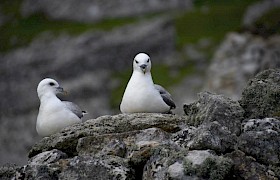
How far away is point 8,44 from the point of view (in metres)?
94.0

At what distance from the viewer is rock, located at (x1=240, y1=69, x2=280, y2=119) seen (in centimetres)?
1438

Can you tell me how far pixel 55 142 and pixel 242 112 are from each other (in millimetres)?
3566

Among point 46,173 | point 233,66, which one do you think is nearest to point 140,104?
point 46,173

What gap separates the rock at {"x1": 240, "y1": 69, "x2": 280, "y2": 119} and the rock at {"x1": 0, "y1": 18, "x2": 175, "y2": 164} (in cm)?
6532

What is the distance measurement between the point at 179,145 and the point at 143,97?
3169 mm

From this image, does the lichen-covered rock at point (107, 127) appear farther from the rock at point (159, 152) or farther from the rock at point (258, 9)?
the rock at point (258, 9)

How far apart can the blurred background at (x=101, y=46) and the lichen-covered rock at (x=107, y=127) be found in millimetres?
49044

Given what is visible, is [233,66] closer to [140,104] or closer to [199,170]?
[140,104]

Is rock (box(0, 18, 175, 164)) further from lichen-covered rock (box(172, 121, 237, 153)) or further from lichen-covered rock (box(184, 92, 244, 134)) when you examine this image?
lichen-covered rock (box(172, 121, 237, 153))

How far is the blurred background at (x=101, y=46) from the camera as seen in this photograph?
7425 centimetres

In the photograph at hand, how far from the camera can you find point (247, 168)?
42.0 feet

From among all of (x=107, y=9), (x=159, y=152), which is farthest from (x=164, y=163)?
(x=107, y=9)

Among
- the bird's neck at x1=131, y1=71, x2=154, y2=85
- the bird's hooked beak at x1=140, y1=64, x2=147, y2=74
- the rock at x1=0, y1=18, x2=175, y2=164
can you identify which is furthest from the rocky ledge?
the rock at x1=0, y1=18, x2=175, y2=164

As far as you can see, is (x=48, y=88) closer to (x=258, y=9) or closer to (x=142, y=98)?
(x=142, y=98)
